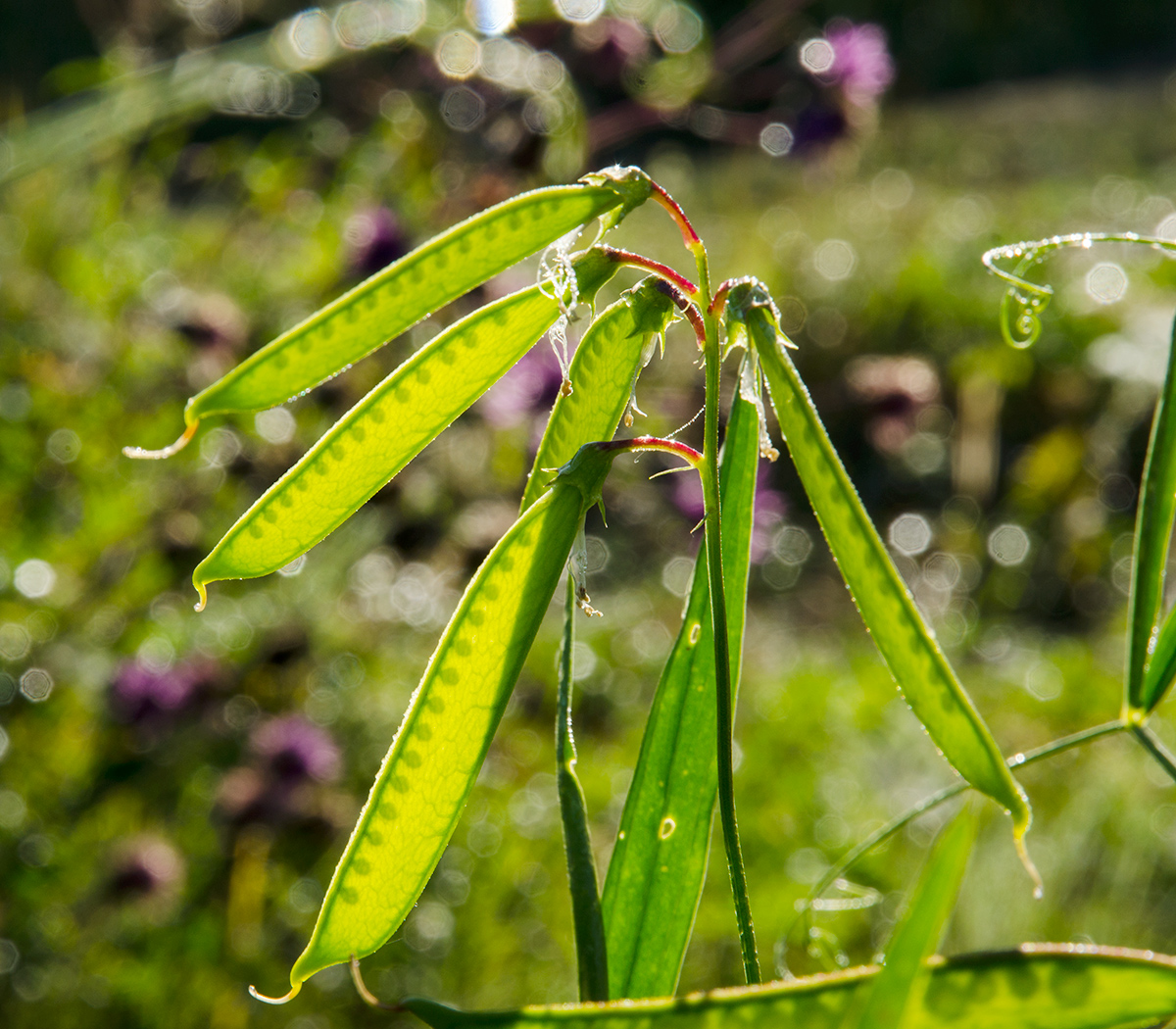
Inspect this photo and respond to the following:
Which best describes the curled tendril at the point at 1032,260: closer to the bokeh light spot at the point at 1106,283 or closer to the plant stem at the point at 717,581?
the plant stem at the point at 717,581

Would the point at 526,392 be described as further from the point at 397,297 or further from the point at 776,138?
the point at 397,297

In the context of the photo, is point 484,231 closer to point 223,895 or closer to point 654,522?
point 223,895

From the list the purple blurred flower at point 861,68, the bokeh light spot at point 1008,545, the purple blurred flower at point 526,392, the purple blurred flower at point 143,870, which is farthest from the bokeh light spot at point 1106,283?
the purple blurred flower at point 143,870

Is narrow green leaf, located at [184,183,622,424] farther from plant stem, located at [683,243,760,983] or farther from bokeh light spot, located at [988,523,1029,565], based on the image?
bokeh light spot, located at [988,523,1029,565]

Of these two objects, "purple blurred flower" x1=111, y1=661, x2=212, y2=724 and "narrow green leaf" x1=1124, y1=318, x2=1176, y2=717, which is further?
"purple blurred flower" x1=111, y1=661, x2=212, y2=724

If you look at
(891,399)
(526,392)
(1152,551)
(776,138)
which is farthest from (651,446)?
(776,138)

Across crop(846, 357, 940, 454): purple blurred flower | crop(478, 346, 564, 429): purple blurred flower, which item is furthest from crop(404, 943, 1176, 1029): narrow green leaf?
crop(846, 357, 940, 454): purple blurred flower
